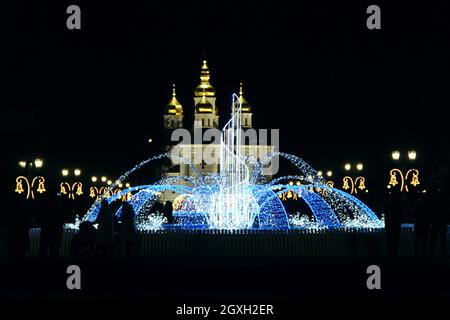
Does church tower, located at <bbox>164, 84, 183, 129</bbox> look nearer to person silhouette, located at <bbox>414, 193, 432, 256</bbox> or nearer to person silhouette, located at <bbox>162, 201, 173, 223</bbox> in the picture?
person silhouette, located at <bbox>162, 201, 173, 223</bbox>

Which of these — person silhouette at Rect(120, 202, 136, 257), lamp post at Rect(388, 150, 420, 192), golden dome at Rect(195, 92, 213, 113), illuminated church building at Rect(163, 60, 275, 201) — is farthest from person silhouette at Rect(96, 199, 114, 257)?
golden dome at Rect(195, 92, 213, 113)

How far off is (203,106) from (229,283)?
10643 cm

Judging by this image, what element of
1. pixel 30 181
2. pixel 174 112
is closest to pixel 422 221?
pixel 30 181

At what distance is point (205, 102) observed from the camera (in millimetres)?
122500

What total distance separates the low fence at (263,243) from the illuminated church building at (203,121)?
94.1 m

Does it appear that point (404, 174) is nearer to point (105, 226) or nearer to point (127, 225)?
point (127, 225)

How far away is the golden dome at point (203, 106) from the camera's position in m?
122

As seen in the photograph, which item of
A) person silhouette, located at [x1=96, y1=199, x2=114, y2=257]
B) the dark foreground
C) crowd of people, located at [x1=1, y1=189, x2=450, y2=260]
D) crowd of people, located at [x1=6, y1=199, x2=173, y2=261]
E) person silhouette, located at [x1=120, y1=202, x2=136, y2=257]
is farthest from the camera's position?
person silhouette, located at [x1=120, y1=202, x2=136, y2=257]

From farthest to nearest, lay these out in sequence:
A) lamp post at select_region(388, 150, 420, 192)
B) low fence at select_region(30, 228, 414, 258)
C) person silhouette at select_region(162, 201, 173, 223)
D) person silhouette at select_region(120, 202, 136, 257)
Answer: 1. lamp post at select_region(388, 150, 420, 192)
2. person silhouette at select_region(162, 201, 173, 223)
3. low fence at select_region(30, 228, 414, 258)
4. person silhouette at select_region(120, 202, 136, 257)

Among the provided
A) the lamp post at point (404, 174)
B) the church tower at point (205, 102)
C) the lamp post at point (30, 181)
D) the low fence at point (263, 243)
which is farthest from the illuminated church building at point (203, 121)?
the low fence at point (263, 243)

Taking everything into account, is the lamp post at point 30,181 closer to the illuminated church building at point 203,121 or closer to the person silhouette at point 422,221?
the person silhouette at point 422,221

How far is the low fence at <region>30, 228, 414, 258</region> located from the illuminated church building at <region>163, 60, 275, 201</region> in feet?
309

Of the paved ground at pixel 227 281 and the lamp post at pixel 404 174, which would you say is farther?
the lamp post at pixel 404 174

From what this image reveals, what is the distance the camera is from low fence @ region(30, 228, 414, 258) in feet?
71.7
